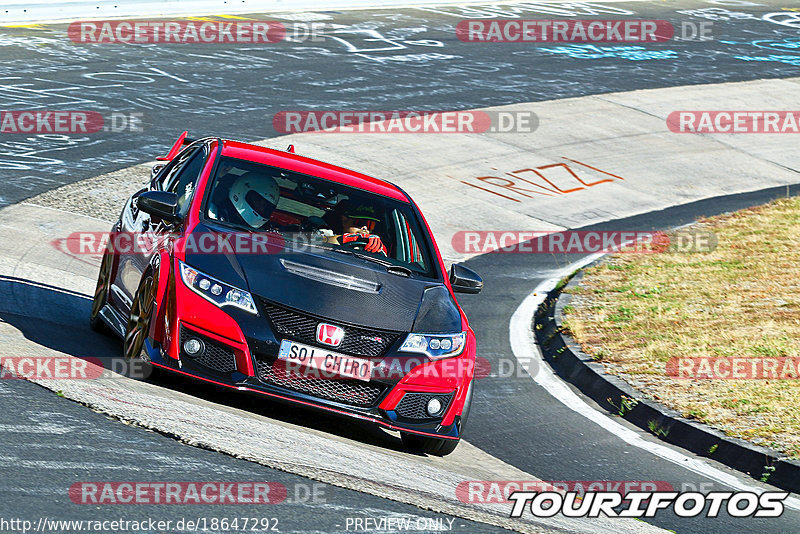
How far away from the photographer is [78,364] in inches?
280

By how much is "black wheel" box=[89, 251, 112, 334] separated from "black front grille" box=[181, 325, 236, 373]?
1.96 m

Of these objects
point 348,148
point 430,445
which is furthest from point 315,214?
point 348,148

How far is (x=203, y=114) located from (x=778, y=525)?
45.0 ft

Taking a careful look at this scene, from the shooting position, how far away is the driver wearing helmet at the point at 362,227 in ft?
25.7

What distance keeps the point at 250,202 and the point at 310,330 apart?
1.57m

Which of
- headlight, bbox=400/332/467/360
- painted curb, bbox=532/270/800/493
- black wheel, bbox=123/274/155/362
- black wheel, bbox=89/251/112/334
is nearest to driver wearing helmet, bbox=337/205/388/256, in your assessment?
headlight, bbox=400/332/467/360

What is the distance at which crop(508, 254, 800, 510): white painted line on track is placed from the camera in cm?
766

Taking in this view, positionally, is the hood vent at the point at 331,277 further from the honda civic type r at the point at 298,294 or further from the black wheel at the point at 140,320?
the black wheel at the point at 140,320

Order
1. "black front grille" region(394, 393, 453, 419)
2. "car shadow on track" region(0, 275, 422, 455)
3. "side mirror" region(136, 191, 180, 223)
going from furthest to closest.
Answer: "side mirror" region(136, 191, 180, 223) → "car shadow on track" region(0, 275, 422, 455) → "black front grille" region(394, 393, 453, 419)

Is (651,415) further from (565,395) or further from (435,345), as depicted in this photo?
(435,345)

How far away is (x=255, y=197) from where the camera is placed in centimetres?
788

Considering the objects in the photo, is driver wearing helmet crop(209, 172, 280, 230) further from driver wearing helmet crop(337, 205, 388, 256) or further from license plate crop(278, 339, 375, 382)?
license plate crop(278, 339, 375, 382)

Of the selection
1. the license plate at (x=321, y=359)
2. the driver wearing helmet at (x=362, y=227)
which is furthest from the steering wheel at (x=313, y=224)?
the license plate at (x=321, y=359)

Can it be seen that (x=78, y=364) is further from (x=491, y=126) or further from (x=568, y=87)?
(x=568, y=87)
